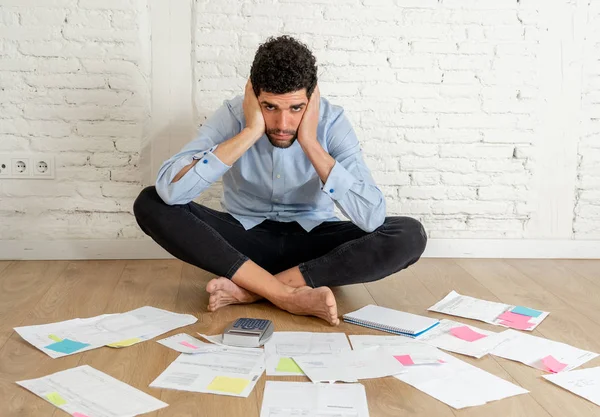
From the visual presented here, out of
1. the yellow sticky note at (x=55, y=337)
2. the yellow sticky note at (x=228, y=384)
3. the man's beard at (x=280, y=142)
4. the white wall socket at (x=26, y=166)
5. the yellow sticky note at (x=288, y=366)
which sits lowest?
the yellow sticky note at (x=55, y=337)

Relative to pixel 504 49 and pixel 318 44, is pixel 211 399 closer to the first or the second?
pixel 318 44

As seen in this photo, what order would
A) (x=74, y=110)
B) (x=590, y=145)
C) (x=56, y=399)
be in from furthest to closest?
1. (x=590, y=145)
2. (x=74, y=110)
3. (x=56, y=399)

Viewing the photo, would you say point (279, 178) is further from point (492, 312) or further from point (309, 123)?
point (492, 312)

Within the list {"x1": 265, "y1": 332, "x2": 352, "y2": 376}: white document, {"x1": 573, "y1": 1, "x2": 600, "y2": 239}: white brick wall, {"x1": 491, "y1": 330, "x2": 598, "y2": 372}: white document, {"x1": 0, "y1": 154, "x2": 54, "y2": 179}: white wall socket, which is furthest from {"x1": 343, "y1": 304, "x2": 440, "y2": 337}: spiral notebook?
{"x1": 0, "y1": 154, "x2": 54, "y2": 179}: white wall socket

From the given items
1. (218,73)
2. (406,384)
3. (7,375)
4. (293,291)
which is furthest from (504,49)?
(7,375)

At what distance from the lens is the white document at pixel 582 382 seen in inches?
74.6

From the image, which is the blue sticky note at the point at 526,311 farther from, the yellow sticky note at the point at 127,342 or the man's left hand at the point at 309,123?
the yellow sticky note at the point at 127,342

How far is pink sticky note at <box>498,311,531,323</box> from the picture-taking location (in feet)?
8.17

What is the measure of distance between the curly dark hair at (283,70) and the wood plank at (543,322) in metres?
1.08

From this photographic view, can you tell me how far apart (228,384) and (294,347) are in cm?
33

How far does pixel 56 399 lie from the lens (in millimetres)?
1779

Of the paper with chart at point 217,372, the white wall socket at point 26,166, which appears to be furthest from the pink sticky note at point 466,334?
the white wall socket at point 26,166

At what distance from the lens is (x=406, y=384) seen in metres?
1.95

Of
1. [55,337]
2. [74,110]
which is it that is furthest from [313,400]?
[74,110]
